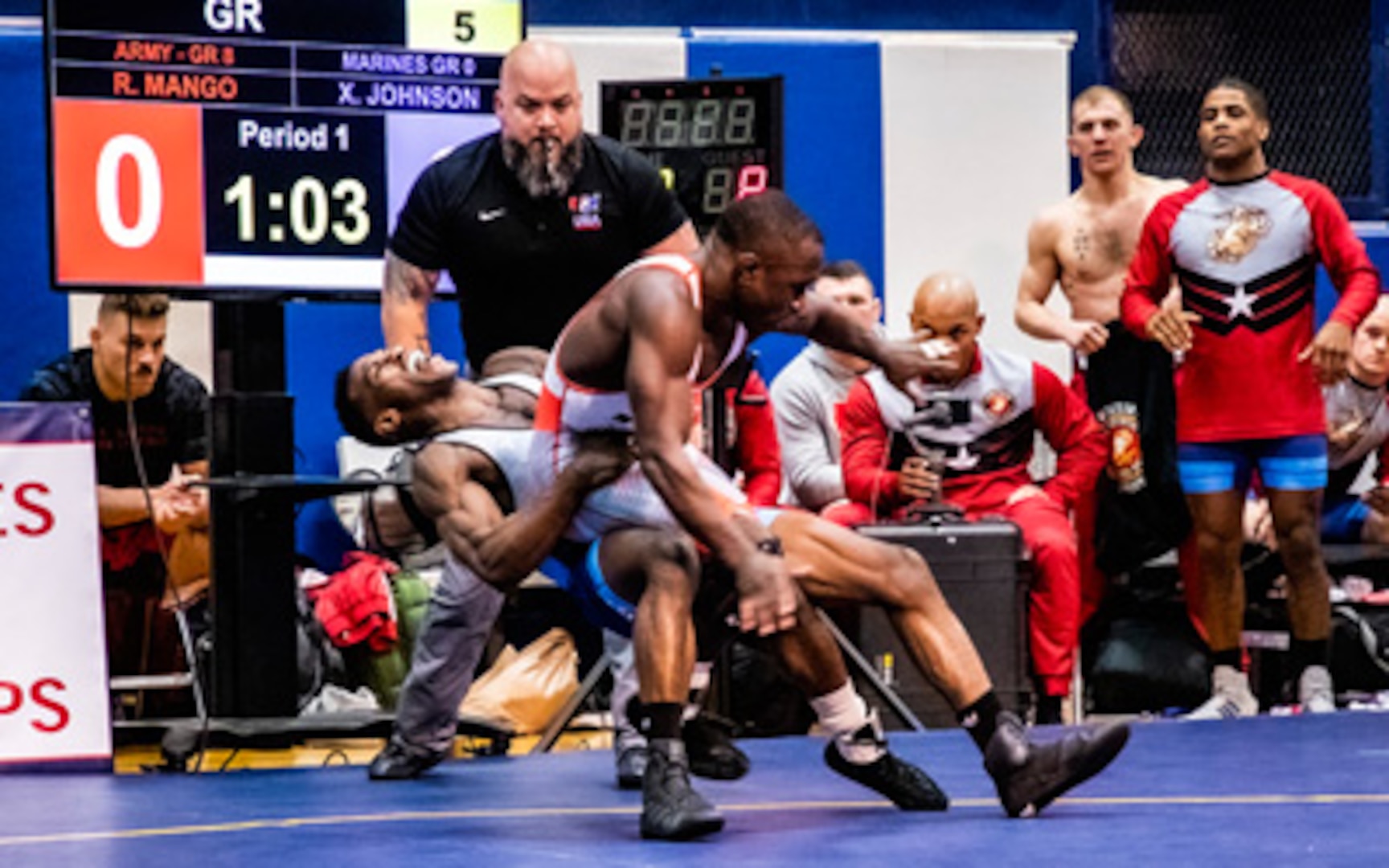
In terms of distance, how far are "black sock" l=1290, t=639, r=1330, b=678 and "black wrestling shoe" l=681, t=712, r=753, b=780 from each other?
2350 millimetres

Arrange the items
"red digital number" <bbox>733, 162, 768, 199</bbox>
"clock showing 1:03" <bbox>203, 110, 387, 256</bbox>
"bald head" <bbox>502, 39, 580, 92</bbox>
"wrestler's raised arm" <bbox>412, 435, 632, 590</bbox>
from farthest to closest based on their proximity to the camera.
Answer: "red digital number" <bbox>733, 162, 768, 199</bbox> < "clock showing 1:03" <bbox>203, 110, 387, 256</bbox> < "bald head" <bbox>502, 39, 580, 92</bbox> < "wrestler's raised arm" <bbox>412, 435, 632, 590</bbox>

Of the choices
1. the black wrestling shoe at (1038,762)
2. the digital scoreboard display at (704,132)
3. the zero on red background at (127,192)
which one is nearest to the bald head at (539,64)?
the zero on red background at (127,192)

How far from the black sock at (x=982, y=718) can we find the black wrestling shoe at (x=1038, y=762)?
1 cm

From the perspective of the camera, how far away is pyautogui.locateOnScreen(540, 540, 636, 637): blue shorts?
4.91 metres

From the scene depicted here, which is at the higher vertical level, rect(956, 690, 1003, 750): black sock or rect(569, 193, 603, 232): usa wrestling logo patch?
rect(569, 193, 603, 232): usa wrestling logo patch

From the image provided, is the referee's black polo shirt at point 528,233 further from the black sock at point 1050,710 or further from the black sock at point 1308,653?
the black sock at point 1308,653

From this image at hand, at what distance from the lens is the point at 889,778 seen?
4.78 m

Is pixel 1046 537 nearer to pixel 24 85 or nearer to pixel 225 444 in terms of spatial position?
pixel 225 444

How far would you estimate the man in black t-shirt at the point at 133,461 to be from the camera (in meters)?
7.54

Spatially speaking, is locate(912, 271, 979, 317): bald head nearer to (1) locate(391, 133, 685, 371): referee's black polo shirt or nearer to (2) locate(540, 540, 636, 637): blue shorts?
(1) locate(391, 133, 685, 371): referee's black polo shirt

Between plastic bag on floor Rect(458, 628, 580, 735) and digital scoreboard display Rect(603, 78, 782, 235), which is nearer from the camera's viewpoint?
digital scoreboard display Rect(603, 78, 782, 235)

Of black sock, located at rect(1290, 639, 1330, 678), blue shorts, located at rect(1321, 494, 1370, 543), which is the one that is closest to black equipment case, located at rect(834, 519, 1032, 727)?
black sock, located at rect(1290, 639, 1330, 678)

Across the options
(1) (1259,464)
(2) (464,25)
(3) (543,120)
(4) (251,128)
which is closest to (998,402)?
(1) (1259,464)

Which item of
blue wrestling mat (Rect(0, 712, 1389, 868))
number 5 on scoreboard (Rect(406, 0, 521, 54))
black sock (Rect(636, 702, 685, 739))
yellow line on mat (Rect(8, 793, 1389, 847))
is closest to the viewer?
blue wrestling mat (Rect(0, 712, 1389, 868))
